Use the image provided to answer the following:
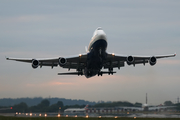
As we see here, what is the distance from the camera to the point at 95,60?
44.8m

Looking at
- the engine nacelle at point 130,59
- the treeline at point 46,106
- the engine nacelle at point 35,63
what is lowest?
the treeline at point 46,106

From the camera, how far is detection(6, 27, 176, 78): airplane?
141 ft

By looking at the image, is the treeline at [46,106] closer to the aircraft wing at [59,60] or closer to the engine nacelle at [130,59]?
the aircraft wing at [59,60]

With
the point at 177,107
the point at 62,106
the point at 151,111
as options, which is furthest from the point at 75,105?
the point at 177,107

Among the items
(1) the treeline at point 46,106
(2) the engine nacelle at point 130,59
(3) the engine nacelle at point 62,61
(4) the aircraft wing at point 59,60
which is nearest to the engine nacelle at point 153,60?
(2) the engine nacelle at point 130,59

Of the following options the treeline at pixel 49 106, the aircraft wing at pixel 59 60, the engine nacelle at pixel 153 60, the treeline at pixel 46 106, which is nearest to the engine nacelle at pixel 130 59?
the engine nacelle at pixel 153 60

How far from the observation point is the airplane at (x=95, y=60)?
42.9 metres

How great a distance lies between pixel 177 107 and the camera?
51.2 meters

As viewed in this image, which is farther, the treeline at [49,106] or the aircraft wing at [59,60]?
the treeline at [49,106]

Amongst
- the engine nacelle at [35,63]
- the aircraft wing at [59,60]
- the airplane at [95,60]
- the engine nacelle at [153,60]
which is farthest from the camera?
the engine nacelle at [153,60]

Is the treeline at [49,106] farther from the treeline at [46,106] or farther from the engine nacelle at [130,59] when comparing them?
the engine nacelle at [130,59]

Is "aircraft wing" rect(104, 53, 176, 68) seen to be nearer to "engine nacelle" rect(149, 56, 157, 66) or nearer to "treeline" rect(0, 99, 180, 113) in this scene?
"engine nacelle" rect(149, 56, 157, 66)

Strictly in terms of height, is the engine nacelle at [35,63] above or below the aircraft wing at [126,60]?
below

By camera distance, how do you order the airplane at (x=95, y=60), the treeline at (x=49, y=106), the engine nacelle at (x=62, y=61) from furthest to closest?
the treeline at (x=49, y=106) → the engine nacelle at (x=62, y=61) → the airplane at (x=95, y=60)
